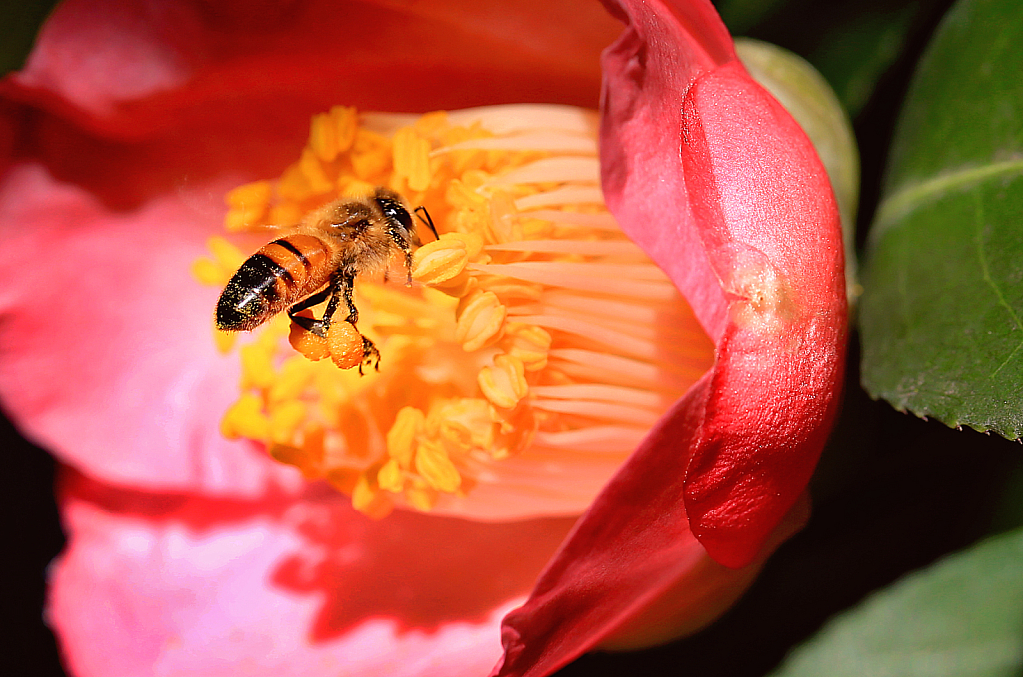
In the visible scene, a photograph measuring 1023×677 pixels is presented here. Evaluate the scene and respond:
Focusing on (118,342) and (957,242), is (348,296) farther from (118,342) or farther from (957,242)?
(957,242)

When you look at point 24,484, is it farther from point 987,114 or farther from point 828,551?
point 987,114

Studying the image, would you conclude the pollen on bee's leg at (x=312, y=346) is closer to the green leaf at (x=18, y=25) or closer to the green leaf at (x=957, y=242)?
the green leaf at (x=957, y=242)

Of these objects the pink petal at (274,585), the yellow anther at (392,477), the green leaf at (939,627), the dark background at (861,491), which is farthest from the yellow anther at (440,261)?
the green leaf at (939,627)

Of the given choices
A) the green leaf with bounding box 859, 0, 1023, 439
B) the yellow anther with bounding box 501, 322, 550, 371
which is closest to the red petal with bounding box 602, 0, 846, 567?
the green leaf with bounding box 859, 0, 1023, 439

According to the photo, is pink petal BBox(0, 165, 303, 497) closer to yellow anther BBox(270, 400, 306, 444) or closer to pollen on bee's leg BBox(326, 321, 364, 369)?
yellow anther BBox(270, 400, 306, 444)

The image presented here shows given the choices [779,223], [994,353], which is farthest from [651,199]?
[994,353]
